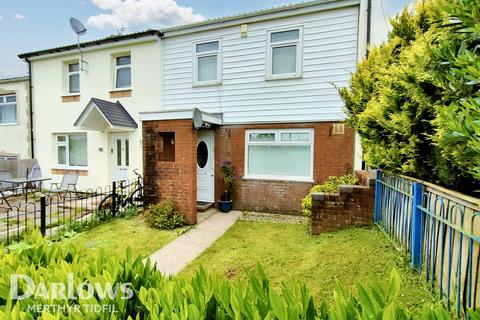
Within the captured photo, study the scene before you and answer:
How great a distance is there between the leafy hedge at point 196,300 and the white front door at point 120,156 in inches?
342

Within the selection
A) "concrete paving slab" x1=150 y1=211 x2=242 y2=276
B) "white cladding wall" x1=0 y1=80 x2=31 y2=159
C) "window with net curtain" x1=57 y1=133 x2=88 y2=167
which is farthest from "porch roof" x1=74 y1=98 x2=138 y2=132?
"concrete paving slab" x1=150 y1=211 x2=242 y2=276

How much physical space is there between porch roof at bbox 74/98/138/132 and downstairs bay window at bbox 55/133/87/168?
137cm

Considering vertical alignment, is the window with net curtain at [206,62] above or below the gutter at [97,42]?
below

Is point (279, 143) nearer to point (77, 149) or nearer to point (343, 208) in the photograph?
point (343, 208)

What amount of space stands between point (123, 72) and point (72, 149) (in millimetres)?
3998

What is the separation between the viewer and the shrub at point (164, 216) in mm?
6430

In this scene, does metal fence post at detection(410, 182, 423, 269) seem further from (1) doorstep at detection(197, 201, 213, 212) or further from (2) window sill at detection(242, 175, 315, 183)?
(1) doorstep at detection(197, 201, 213, 212)

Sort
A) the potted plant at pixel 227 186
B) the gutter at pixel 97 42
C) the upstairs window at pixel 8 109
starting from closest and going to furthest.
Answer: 1. the potted plant at pixel 227 186
2. the gutter at pixel 97 42
3. the upstairs window at pixel 8 109

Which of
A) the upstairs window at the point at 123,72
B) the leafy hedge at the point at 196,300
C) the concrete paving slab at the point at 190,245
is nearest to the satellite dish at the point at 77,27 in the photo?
the upstairs window at the point at 123,72

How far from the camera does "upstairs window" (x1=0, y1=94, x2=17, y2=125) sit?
1216 cm

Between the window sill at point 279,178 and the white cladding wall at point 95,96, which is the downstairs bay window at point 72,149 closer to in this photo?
the white cladding wall at point 95,96

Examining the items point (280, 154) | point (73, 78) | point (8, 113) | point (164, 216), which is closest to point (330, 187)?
point (280, 154)

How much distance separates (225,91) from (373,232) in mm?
6059

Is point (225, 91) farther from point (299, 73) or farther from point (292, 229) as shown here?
point (292, 229)
